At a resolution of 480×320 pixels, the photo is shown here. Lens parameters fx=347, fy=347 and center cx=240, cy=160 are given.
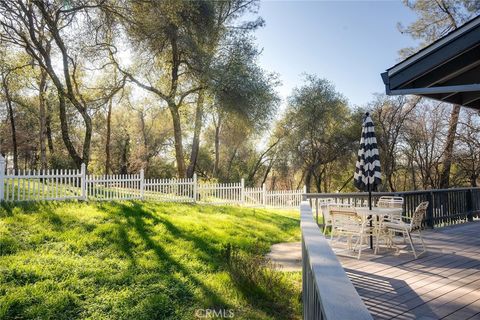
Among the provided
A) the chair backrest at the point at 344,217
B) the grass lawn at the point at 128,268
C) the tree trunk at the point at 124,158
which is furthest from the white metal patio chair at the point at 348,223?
the tree trunk at the point at 124,158

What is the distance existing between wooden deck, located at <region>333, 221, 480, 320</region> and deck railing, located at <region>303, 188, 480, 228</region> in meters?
1.72

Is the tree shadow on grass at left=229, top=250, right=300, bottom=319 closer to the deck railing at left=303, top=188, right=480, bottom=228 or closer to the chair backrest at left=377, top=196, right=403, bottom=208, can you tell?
the deck railing at left=303, top=188, right=480, bottom=228

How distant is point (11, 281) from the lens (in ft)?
16.6

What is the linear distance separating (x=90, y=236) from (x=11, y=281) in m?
1.98

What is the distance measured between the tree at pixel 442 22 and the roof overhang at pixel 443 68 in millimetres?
15211

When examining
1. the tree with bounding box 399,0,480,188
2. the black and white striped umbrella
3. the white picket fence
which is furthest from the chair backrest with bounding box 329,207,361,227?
the tree with bounding box 399,0,480,188

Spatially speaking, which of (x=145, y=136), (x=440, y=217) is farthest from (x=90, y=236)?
(x=145, y=136)

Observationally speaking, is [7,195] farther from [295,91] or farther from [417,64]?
[295,91]

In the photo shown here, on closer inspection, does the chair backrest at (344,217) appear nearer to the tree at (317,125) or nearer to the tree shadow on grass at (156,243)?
the tree shadow on grass at (156,243)
